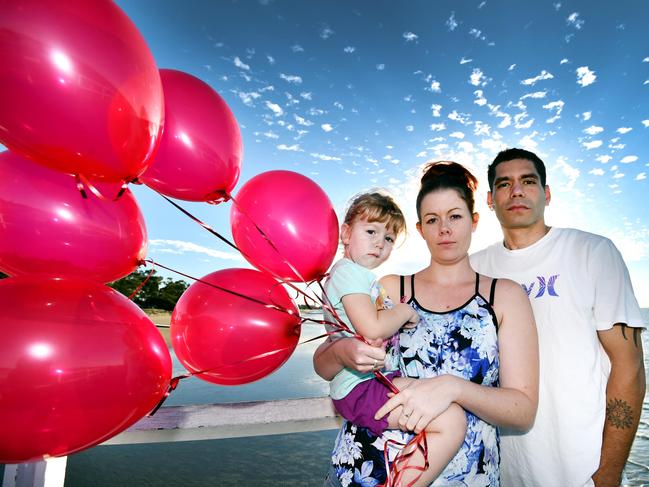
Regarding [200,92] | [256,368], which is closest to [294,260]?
[256,368]

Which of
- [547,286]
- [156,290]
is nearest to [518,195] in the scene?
[547,286]

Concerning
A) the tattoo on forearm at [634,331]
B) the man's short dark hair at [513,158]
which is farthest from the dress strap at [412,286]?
the tattoo on forearm at [634,331]

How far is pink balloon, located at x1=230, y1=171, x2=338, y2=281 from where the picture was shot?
53.6 inches

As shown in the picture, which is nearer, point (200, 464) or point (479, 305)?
point (479, 305)

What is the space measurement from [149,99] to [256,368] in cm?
96

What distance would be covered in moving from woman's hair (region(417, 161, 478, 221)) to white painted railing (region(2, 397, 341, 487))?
1126mm

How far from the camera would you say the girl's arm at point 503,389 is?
3.72 ft

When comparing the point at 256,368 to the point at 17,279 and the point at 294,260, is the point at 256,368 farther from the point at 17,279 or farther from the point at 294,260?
the point at 17,279

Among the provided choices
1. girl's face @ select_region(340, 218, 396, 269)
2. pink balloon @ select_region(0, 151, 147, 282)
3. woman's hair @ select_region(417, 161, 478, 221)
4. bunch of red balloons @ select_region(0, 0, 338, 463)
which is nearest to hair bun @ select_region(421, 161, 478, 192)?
woman's hair @ select_region(417, 161, 478, 221)

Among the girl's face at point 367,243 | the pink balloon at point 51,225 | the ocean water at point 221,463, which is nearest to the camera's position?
the pink balloon at point 51,225

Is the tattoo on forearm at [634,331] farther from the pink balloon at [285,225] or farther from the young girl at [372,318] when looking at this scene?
the pink balloon at [285,225]

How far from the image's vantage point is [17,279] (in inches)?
37.7

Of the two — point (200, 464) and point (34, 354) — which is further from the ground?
point (34, 354)

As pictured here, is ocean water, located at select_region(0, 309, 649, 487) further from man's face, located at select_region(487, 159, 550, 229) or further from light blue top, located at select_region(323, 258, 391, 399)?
man's face, located at select_region(487, 159, 550, 229)
